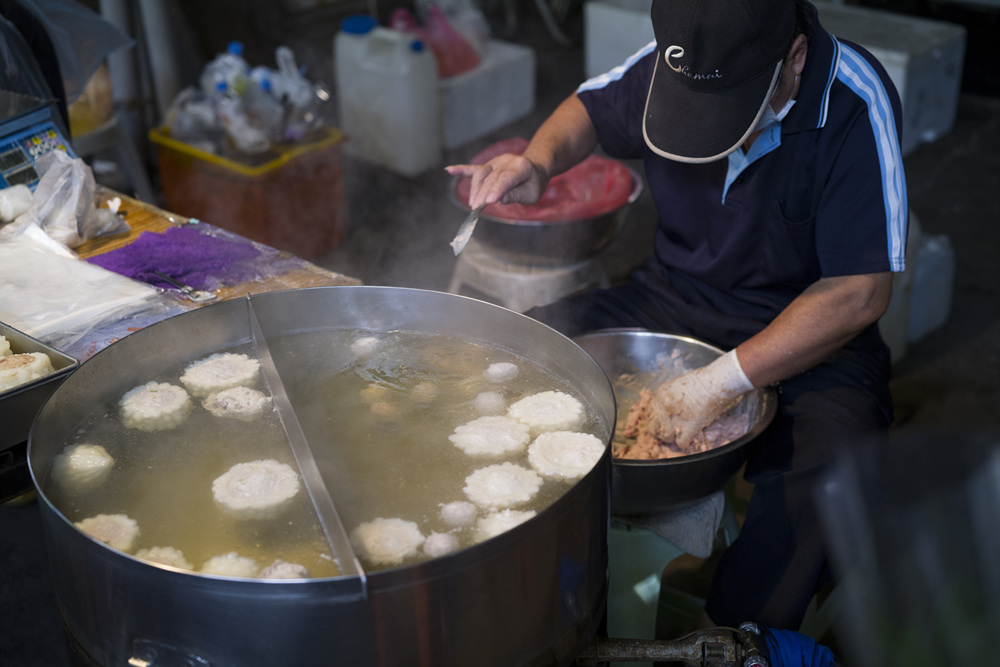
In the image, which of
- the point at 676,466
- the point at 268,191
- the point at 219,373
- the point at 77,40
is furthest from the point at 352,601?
the point at 268,191

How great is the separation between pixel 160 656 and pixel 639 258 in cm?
397

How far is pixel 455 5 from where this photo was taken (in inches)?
265

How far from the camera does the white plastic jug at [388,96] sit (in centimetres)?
550

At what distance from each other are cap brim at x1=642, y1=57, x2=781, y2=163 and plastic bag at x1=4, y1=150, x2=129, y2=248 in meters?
1.50

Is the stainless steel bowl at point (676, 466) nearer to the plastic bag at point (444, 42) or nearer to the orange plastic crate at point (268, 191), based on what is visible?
the orange plastic crate at point (268, 191)

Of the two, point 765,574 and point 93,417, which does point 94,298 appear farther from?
point 765,574

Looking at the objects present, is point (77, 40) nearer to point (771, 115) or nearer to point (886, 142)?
point (771, 115)

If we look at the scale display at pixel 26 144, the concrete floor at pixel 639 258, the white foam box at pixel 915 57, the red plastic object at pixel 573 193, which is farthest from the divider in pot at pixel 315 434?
the white foam box at pixel 915 57

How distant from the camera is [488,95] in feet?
20.7

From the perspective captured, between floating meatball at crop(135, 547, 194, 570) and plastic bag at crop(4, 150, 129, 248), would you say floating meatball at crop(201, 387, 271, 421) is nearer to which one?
floating meatball at crop(135, 547, 194, 570)

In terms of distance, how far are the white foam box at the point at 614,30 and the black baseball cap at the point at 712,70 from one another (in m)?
4.66

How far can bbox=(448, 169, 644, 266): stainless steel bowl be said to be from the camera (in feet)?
9.90

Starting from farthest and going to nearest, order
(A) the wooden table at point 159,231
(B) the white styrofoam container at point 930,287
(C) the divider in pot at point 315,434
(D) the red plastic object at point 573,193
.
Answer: (B) the white styrofoam container at point 930,287 < (D) the red plastic object at point 573,193 < (A) the wooden table at point 159,231 < (C) the divider in pot at point 315,434

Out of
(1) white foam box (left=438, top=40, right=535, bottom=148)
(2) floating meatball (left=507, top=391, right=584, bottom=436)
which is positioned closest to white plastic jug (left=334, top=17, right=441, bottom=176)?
(1) white foam box (left=438, top=40, right=535, bottom=148)
